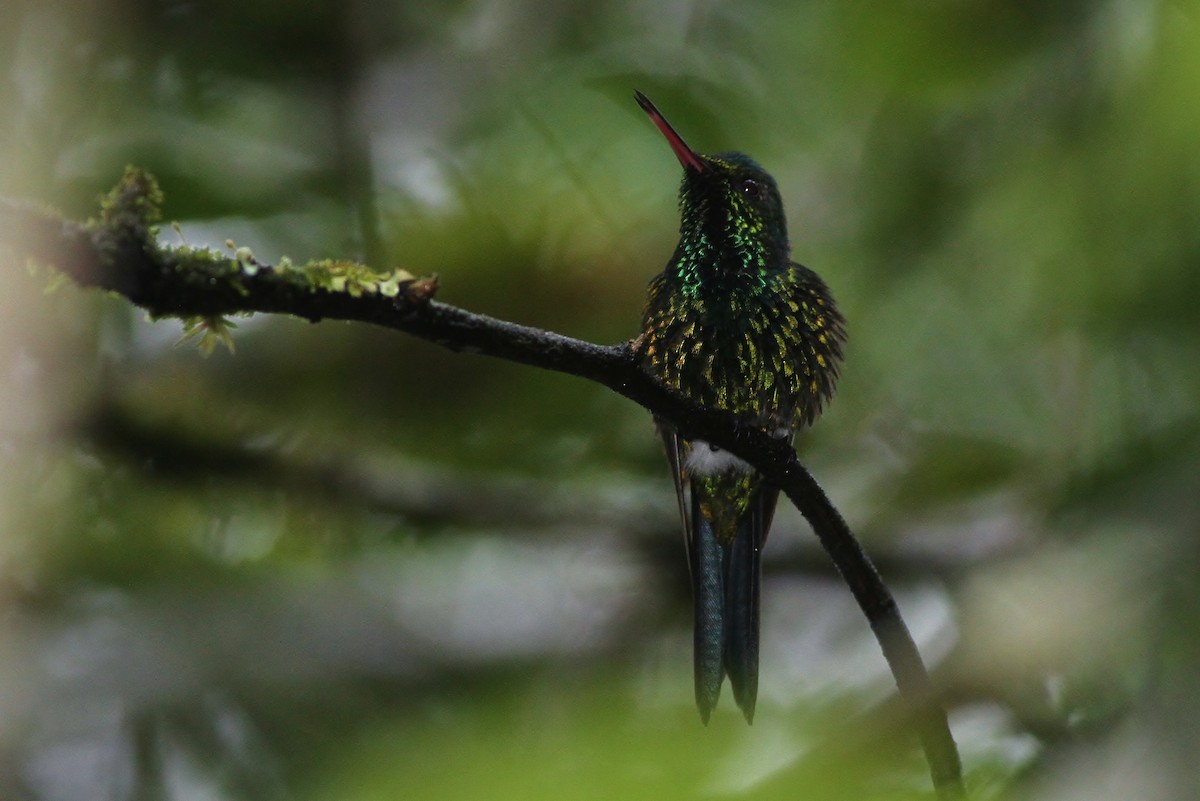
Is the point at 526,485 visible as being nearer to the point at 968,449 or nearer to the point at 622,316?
the point at 622,316

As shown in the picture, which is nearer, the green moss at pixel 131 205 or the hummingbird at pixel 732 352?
the green moss at pixel 131 205

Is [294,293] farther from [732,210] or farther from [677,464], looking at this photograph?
[732,210]

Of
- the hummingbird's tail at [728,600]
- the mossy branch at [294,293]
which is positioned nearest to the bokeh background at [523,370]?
the hummingbird's tail at [728,600]

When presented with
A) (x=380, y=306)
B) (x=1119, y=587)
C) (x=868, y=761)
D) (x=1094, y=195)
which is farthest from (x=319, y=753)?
(x=1094, y=195)

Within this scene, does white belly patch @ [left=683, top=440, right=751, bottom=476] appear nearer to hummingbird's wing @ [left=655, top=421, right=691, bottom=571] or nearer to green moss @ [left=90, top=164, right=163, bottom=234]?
hummingbird's wing @ [left=655, top=421, right=691, bottom=571]

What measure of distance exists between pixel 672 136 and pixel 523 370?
4.52 ft

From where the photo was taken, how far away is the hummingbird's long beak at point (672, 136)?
274cm

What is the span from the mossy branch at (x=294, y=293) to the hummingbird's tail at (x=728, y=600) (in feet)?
3.54

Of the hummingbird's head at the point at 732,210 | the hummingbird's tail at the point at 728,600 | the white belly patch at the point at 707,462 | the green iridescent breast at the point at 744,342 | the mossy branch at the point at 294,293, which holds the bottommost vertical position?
the mossy branch at the point at 294,293

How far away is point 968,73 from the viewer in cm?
342

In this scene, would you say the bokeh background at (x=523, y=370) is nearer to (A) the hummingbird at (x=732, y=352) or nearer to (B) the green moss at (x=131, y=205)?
(A) the hummingbird at (x=732, y=352)

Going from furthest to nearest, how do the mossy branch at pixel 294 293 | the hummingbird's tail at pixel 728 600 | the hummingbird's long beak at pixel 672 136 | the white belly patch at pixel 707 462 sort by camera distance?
the white belly patch at pixel 707 462 < the hummingbird's tail at pixel 728 600 < the hummingbird's long beak at pixel 672 136 < the mossy branch at pixel 294 293

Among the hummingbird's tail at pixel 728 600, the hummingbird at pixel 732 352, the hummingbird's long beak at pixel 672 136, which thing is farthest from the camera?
the hummingbird at pixel 732 352

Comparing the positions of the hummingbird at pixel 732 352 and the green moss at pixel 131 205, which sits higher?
the hummingbird at pixel 732 352
